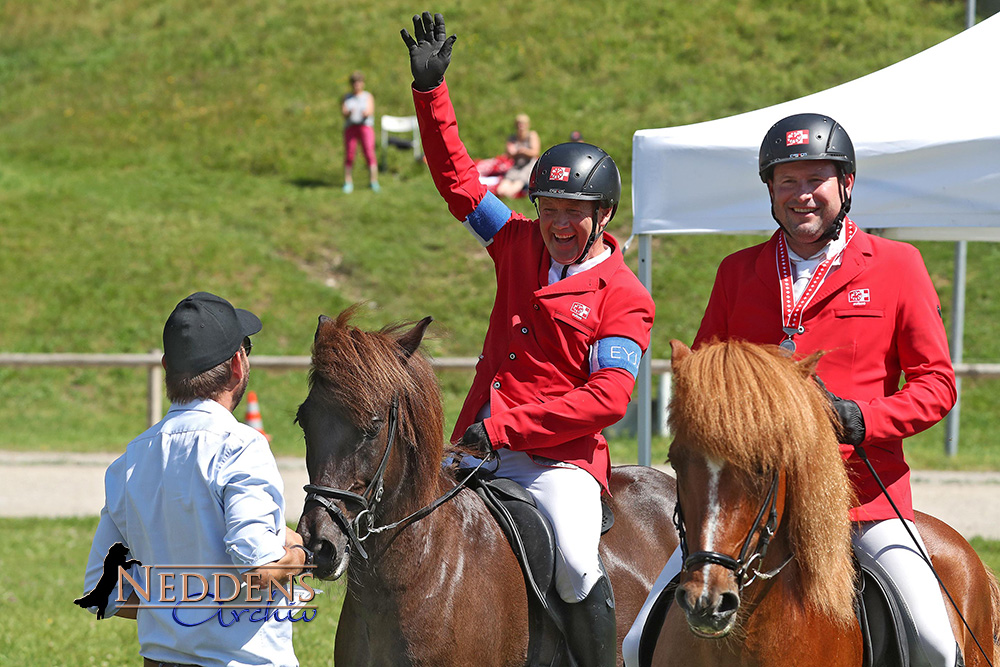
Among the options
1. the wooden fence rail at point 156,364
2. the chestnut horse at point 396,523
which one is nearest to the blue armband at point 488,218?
the chestnut horse at point 396,523

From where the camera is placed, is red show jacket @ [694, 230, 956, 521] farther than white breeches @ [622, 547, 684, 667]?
No

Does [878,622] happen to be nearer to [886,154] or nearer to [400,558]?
[400,558]

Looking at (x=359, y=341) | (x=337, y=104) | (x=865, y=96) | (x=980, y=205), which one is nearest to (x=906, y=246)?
(x=359, y=341)

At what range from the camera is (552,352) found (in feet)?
14.8

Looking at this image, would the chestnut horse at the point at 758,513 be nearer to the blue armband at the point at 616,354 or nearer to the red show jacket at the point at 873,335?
the red show jacket at the point at 873,335

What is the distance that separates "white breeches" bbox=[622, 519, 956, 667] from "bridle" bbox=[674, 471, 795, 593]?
653 millimetres

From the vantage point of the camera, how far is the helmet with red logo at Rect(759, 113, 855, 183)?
12.2ft

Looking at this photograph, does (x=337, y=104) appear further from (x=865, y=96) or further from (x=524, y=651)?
(x=524, y=651)

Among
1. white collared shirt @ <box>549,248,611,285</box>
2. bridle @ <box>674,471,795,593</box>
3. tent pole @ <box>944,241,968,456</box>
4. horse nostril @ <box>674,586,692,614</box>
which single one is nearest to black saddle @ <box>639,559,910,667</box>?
bridle @ <box>674,471,795,593</box>

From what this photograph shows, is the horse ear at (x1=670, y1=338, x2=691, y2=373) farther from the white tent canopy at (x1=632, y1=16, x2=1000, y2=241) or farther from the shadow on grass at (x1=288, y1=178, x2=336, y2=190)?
the shadow on grass at (x1=288, y1=178, x2=336, y2=190)

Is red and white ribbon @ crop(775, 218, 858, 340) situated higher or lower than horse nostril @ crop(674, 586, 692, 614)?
higher

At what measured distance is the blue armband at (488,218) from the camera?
4969 millimetres

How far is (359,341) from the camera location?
401 cm

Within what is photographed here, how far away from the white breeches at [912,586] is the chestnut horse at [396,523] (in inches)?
56.0
